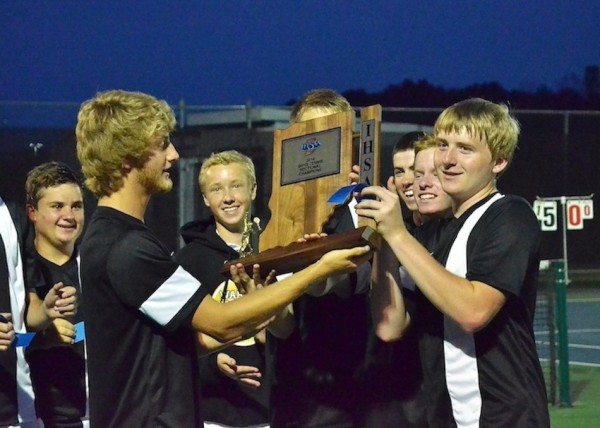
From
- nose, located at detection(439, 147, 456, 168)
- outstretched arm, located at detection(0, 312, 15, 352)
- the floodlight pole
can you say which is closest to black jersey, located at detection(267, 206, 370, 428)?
nose, located at detection(439, 147, 456, 168)

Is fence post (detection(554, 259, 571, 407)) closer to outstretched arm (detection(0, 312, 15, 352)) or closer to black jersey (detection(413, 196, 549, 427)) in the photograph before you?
outstretched arm (detection(0, 312, 15, 352))

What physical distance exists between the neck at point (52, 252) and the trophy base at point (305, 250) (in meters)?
1.92

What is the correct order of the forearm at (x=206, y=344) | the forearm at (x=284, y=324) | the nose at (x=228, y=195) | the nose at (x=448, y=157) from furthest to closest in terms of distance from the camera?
the nose at (x=228, y=195) → the forearm at (x=284, y=324) → the forearm at (x=206, y=344) → the nose at (x=448, y=157)

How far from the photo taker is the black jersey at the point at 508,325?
3.46 m

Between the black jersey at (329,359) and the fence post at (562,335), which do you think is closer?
the black jersey at (329,359)

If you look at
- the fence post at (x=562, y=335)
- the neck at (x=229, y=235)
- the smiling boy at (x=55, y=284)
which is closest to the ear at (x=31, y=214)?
the smiling boy at (x=55, y=284)

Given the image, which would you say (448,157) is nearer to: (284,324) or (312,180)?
(312,180)

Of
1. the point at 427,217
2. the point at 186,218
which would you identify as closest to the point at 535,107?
the point at 186,218

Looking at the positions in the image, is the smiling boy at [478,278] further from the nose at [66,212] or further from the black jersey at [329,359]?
the nose at [66,212]

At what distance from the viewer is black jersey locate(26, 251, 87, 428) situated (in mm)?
5090

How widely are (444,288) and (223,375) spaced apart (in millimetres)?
2087

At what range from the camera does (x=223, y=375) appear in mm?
5238

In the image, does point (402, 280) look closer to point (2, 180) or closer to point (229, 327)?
point (229, 327)

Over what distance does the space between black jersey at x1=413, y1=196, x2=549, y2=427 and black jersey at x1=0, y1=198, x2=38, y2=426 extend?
2.08 metres
